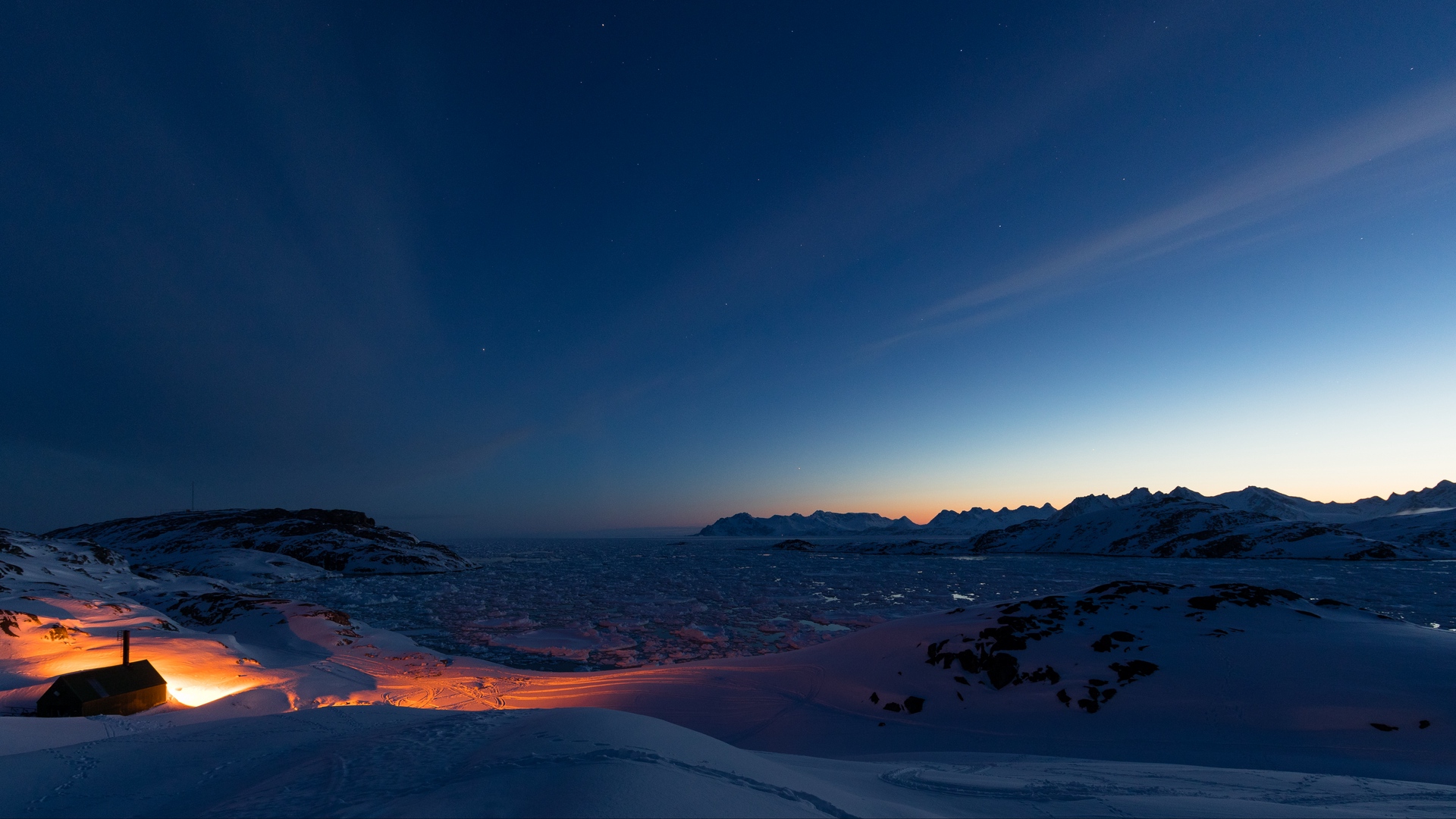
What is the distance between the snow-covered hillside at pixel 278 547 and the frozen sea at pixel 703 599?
29.7 feet

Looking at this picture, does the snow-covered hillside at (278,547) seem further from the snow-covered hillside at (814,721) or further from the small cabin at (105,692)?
the small cabin at (105,692)

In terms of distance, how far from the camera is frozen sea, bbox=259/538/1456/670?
74.0 feet

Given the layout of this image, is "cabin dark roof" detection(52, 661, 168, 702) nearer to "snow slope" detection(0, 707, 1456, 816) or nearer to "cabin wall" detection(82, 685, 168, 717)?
"cabin wall" detection(82, 685, 168, 717)

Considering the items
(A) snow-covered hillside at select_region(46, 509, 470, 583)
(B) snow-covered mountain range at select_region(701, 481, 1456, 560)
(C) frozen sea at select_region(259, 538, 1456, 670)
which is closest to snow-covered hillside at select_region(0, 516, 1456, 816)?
(C) frozen sea at select_region(259, 538, 1456, 670)

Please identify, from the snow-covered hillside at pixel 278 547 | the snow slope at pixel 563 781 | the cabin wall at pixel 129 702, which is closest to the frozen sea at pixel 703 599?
the snow-covered hillside at pixel 278 547

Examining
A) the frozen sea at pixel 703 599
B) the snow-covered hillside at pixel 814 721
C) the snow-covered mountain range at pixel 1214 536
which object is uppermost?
the snow-covered hillside at pixel 814 721

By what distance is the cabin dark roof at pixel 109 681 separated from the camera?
425 inches

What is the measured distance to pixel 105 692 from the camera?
1103 cm

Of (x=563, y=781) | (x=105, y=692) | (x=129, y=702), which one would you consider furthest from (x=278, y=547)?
(x=563, y=781)

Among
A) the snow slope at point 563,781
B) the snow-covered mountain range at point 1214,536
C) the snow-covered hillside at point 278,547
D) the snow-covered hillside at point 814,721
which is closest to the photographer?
the snow slope at point 563,781

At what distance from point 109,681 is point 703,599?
2963 centimetres

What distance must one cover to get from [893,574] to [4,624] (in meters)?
60.8

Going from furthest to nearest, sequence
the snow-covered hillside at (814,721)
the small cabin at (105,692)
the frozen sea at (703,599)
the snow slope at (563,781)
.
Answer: the frozen sea at (703,599) < the small cabin at (105,692) < the snow-covered hillside at (814,721) < the snow slope at (563,781)

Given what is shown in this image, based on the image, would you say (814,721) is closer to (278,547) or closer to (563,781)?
(563,781)
